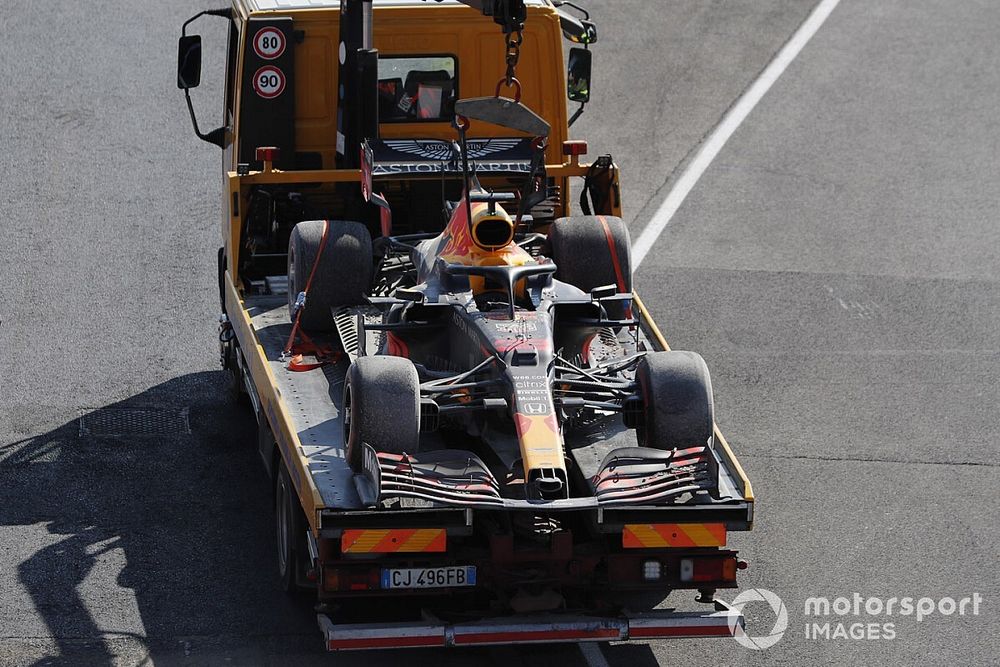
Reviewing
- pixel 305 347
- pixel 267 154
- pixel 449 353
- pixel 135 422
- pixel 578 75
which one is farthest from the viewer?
pixel 578 75

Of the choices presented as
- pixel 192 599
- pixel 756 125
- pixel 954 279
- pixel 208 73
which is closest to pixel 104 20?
pixel 208 73

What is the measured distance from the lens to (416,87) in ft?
42.4

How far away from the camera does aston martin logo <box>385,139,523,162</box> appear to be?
1210 centimetres

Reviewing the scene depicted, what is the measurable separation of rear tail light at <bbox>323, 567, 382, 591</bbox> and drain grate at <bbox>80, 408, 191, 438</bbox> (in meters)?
4.12

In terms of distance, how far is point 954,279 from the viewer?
1591 centimetres

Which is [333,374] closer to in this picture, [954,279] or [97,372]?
[97,372]

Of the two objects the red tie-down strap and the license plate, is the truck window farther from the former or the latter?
the license plate

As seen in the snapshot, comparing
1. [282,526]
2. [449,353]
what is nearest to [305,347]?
[449,353]

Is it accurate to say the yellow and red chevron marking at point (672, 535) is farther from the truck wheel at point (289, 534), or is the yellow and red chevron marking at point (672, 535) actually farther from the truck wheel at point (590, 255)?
the truck wheel at point (590, 255)

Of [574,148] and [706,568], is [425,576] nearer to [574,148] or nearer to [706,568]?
[706,568]

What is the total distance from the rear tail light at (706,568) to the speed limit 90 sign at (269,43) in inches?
221

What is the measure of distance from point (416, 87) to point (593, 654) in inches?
208

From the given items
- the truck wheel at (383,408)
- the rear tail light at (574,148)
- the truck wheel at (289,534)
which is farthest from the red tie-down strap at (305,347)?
the rear tail light at (574,148)

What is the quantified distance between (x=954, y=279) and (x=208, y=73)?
29.3 ft
